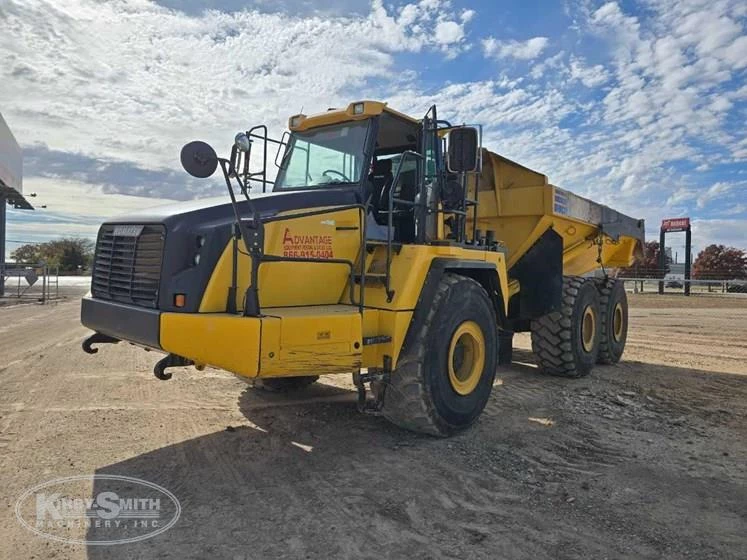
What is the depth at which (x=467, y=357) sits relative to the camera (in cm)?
571

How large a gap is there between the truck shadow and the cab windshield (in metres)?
2.31

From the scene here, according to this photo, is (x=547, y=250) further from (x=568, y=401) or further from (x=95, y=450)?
(x=95, y=450)

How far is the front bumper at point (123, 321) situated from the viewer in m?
4.01

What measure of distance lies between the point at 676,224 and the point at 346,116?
38.0m

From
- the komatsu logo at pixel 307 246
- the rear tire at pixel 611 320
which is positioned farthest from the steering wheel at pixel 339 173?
the rear tire at pixel 611 320

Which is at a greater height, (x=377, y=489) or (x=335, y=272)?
(x=335, y=272)

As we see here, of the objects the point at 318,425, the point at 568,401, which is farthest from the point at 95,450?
the point at 568,401

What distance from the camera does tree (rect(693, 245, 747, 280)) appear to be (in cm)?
4434

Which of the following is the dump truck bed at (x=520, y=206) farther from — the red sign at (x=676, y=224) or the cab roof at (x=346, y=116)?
the red sign at (x=676, y=224)

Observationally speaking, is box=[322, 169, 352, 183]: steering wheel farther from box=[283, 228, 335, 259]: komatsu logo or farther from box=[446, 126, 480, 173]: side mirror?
box=[446, 126, 480, 173]: side mirror

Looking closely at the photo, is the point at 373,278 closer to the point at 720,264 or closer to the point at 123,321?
the point at 123,321

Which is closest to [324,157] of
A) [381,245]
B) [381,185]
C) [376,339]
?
[381,185]

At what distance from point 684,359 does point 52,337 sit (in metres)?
11.4

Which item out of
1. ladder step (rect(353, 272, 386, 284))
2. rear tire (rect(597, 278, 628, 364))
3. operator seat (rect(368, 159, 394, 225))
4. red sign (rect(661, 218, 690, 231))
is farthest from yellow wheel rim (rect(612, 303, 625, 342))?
red sign (rect(661, 218, 690, 231))
